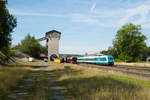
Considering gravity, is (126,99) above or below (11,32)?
below

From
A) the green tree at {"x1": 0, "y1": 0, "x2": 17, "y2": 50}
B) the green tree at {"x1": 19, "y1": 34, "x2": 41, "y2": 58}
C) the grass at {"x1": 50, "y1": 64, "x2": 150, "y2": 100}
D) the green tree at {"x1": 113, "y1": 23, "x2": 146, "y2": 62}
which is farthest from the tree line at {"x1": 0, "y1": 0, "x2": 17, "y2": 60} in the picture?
the green tree at {"x1": 19, "y1": 34, "x2": 41, "y2": 58}

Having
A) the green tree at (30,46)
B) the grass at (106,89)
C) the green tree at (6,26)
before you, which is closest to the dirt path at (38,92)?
the grass at (106,89)

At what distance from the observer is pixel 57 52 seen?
2859 inches

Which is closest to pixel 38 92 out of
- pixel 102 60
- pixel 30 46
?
pixel 102 60

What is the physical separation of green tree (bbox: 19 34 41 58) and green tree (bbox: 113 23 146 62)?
51151mm

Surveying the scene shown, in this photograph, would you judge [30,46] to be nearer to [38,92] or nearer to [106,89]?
[38,92]

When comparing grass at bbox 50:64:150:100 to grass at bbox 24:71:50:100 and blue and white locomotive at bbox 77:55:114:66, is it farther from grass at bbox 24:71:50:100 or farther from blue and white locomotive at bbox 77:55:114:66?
blue and white locomotive at bbox 77:55:114:66

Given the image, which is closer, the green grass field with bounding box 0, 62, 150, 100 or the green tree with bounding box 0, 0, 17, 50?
the green grass field with bounding box 0, 62, 150, 100

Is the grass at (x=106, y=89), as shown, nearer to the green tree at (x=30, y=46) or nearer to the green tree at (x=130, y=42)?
the green tree at (x=130, y=42)

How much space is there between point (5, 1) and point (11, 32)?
6309 millimetres

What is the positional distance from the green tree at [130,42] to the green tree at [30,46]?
51151 millimetres

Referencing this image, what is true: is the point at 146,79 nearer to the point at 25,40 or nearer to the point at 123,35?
the point at 123,35

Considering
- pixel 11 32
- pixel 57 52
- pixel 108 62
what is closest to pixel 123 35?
pixel 57 52

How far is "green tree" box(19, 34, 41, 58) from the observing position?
95312mm
